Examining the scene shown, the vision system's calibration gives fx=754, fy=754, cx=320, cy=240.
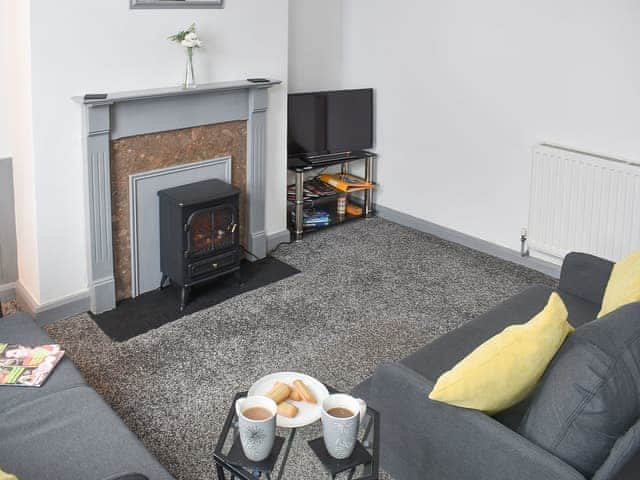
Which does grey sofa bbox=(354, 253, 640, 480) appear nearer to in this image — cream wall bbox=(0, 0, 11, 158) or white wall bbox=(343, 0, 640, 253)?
white wall bbox=(343, 0, 640, 253)

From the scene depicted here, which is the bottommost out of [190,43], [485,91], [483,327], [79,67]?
[483,327]

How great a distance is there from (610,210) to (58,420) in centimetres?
306

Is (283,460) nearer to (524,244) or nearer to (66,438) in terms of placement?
(66,438)

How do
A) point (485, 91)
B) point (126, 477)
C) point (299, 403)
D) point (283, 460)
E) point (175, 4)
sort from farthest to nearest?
point (485, 91), point (175, 4), point (299, 403), point (283, 460), point (126, 477)

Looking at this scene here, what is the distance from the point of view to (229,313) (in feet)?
13.1

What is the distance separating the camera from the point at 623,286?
8.75 ft

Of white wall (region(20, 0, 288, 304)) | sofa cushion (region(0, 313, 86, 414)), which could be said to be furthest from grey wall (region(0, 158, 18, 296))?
sofa cushion (region(0, 313, 86, 414))

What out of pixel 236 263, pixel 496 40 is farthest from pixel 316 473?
pixel 496 40

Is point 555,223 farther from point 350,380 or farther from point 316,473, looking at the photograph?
point 316,473

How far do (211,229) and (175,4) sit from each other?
119cm

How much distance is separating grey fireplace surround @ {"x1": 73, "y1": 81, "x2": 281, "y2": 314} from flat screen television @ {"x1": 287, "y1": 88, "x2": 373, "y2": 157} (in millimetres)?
525

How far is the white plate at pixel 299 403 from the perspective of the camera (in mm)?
2164

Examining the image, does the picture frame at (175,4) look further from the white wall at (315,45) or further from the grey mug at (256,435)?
the grey mug at (256,435)

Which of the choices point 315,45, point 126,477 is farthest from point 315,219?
point 126,477
